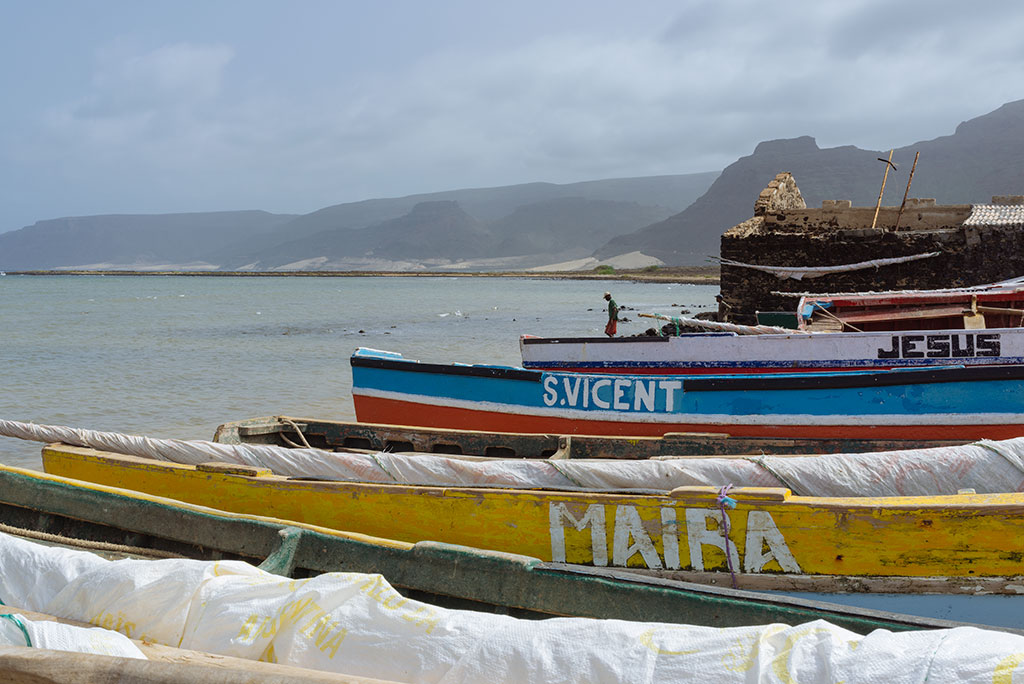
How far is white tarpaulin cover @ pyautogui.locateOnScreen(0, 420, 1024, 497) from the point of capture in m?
4.90

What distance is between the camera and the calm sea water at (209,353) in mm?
15969

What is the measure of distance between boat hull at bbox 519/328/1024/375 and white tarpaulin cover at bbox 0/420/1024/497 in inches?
185

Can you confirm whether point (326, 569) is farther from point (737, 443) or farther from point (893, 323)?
point (893, 323)

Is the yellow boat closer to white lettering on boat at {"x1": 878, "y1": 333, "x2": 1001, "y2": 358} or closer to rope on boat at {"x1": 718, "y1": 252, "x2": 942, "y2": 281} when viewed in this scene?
white lettering on boat at {"x1": 878, "y1": 333, "x2": 1001, "y2": 358}

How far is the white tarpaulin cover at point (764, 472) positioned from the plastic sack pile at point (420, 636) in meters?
1.98

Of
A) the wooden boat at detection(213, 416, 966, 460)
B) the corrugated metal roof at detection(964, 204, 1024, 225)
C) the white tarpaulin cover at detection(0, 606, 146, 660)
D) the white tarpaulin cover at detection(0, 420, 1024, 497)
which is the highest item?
the corrugated metal roof at detection(964, 204, 1024, 225)

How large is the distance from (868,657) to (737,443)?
437 centimetres

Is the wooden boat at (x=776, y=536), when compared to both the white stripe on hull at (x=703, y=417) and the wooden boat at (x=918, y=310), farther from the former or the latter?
the wooden boat at (x=918, y=310)

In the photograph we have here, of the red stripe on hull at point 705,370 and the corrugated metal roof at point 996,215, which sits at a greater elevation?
the corrugated metal roof at point 996,215

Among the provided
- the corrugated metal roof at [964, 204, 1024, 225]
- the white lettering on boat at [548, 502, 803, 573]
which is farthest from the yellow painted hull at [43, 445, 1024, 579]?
the corrugated metal roof at [964, 204, 1024, 225]

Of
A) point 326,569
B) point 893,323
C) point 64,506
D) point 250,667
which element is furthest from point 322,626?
point 893,323

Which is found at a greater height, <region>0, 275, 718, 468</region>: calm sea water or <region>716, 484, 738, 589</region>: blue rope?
<region>716, 484, 738, 589</region>: blue rope

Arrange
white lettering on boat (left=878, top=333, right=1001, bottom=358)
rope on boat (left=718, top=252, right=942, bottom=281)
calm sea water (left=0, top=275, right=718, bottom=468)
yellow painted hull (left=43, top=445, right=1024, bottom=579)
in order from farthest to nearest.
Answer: rope on boat (left=718, top=252, right=942, bottom=281) → calm sea water (left=0, top=275, right=718, bottom=468) → white lettering on boat (left=878, top=333, right=1001, bottom=358) → yellow painted hull (left=43, top=445, right=1024, bottom=579)

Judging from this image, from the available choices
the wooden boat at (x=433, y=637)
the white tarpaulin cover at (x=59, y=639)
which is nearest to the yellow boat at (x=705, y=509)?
the wooden boat at (x=433, y=637)
